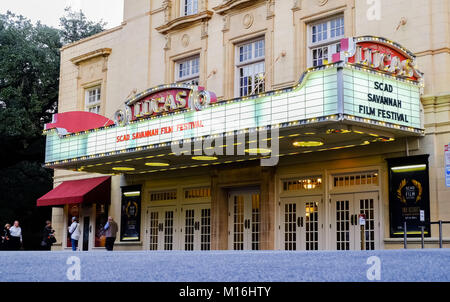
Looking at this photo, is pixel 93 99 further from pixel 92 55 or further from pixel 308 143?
pixel 308 143

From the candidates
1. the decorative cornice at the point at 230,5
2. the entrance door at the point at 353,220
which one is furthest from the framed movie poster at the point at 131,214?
the entrance door at the point at 353,220

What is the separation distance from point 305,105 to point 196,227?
8.66 m

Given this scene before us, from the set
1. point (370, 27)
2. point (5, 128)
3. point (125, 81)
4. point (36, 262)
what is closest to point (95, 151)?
point (125, 81)

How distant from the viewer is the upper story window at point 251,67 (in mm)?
20906

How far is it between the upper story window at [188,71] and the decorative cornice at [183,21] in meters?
1.26

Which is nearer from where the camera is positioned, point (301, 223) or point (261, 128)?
point (261, 128)

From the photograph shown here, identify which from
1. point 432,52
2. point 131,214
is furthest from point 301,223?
point 131,214

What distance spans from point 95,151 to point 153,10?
710 cm

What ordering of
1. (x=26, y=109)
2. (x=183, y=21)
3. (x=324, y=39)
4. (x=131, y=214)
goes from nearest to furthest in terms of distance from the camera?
(x=324, y=39) < (x=183, y=21) < (x=131, y=214) < (x=26, y=109)

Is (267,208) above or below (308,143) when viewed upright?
below

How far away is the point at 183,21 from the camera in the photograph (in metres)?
23.3

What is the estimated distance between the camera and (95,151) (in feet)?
69.2

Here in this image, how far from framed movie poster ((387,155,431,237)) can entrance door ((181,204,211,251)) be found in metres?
7.25
